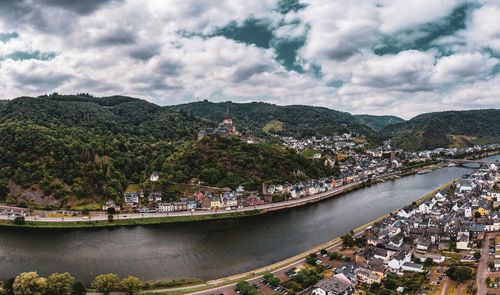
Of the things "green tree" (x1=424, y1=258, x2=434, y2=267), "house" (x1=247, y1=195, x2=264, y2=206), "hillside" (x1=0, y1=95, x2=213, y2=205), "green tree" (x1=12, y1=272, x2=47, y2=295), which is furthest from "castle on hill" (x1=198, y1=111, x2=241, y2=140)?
"green tree" (x1=424, y1=258, x2=434, y2=267)

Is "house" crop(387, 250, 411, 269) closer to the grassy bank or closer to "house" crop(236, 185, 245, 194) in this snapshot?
the grassy bank

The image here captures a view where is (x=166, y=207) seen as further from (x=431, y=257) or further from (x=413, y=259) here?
(x=431, y=257)

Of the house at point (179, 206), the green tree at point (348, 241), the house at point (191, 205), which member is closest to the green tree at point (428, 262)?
the green tree at point (348, 241)

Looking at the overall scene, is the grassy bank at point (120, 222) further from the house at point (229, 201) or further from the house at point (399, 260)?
the house at point (399, 260)

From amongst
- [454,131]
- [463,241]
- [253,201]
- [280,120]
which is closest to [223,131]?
[253,201]

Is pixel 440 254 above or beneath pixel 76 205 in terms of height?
beneath

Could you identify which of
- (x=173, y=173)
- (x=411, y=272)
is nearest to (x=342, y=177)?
(x=173, y=173)

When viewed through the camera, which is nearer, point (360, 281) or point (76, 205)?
point (360, 281)

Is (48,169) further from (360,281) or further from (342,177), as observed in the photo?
(342,177)
